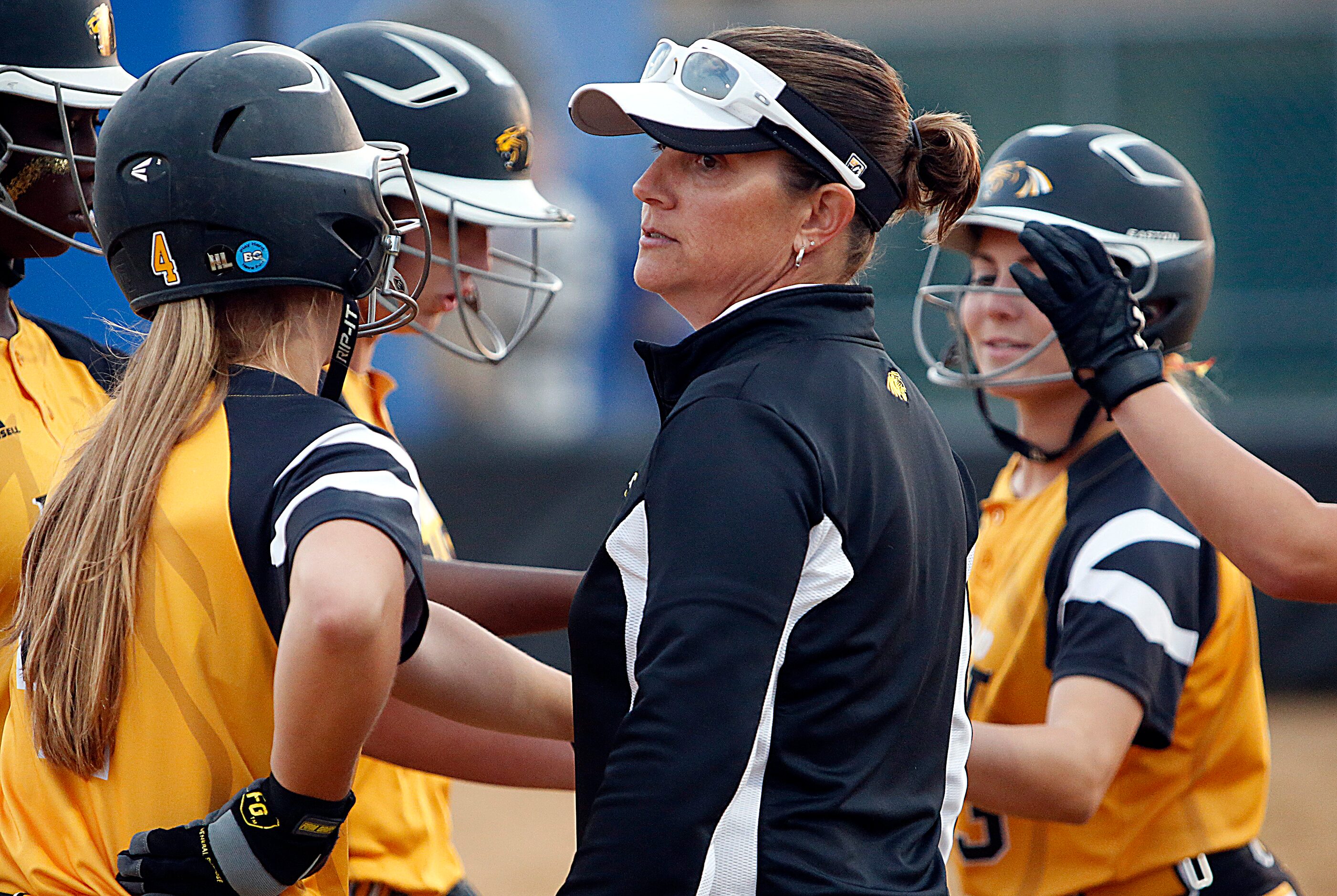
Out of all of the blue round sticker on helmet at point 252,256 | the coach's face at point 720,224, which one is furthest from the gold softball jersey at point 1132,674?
the blue round sticker on helmet at point 252,256

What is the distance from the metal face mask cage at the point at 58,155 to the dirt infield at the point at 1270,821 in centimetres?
450

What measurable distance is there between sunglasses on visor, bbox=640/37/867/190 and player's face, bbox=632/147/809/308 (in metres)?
0.06

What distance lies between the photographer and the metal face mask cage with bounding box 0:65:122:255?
2607 millimetres

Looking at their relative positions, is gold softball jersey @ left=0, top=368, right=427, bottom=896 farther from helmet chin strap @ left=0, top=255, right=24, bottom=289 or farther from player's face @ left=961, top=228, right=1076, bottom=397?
player's face @ left=961, top=228, right=1076, bottom=397

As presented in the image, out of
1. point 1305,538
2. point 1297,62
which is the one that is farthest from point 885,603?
point 1297,62

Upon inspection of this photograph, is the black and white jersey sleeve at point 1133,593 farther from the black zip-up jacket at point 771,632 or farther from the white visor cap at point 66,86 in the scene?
the white visor cap at point 66,86

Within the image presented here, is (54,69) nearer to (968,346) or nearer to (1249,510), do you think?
(968,346)

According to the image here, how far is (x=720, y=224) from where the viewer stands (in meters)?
2.09

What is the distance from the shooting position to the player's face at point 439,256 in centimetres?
317

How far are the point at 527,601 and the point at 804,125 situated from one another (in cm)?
117

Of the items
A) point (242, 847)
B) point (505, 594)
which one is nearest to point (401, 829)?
point (505, 594)

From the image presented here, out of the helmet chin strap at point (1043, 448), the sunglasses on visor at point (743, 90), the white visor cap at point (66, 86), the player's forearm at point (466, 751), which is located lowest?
the player's forearm at point (466, 751)

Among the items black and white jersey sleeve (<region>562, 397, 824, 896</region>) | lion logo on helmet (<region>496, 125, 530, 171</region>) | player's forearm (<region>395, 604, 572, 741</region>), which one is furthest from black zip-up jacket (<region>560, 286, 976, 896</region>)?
lion logo on helmet (<region>496, 125, 530, 171</region>)

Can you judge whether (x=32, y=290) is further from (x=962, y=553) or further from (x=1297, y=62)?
(x=1297, y=62)
